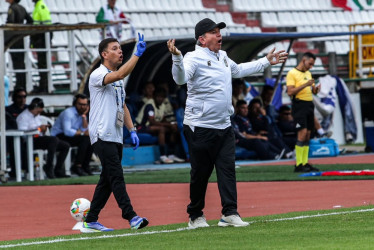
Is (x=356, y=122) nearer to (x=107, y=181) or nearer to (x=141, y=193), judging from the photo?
(x=141, y=193)

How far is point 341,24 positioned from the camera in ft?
129

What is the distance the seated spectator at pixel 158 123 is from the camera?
25047mm

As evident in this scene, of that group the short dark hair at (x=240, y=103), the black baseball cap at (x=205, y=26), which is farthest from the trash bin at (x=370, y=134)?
the black baseball cap at (x=205, y=26)

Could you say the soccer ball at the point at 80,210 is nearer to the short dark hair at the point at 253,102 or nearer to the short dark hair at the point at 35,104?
the short dark hair at the point at 35,104

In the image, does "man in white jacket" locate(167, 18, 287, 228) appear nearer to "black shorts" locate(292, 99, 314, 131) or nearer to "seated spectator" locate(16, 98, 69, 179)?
"black shorts" locate(292, 99, 314, 131)

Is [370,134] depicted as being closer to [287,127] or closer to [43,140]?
[287,127]

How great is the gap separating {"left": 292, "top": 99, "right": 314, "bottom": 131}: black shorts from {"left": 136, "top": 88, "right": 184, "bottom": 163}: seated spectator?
19.5ft

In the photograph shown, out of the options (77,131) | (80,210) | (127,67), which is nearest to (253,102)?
(77,131)

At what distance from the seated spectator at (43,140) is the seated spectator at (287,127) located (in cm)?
682

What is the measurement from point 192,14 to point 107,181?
76.6 feet

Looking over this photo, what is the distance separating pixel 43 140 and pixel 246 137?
18.2 feet

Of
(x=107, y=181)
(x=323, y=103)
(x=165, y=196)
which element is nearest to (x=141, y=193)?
(x=165, y=196)

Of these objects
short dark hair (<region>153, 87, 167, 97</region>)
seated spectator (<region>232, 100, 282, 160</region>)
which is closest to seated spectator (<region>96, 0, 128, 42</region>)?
short dark hair (<region>153, 87, 167, 97</region>)

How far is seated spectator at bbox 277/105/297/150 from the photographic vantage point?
26.7 m
